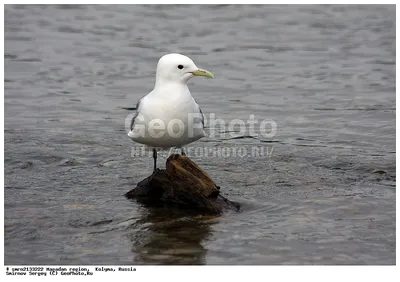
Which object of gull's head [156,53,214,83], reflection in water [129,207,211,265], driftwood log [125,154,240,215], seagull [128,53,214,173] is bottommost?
reflection in water [129,207,211,265]

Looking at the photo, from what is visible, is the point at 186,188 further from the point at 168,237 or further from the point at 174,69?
the point at 174,69

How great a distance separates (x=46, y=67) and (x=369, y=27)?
7054 millimetres

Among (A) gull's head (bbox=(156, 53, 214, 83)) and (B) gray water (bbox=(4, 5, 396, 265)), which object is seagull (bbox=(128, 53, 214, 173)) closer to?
(A) gull's head (bbox=(156, 53, 214, 83))

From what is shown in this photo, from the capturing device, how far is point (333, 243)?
6.56 m

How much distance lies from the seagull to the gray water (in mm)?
685

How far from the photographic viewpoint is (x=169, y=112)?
286 inches

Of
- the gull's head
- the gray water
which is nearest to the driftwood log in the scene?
the gray water

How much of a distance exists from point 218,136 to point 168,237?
391cm

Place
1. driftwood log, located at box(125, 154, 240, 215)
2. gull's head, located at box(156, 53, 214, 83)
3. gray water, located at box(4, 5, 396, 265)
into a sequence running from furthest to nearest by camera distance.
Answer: gull's head, located at box(156, 53, 214, 83), driftwood log, located at box(125, 154, 240, 215), gray water, located at box(4, 5, 396, 265)

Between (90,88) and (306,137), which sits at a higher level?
(90,88)

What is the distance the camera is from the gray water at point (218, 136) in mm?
6602

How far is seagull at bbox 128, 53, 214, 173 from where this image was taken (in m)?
7.27
